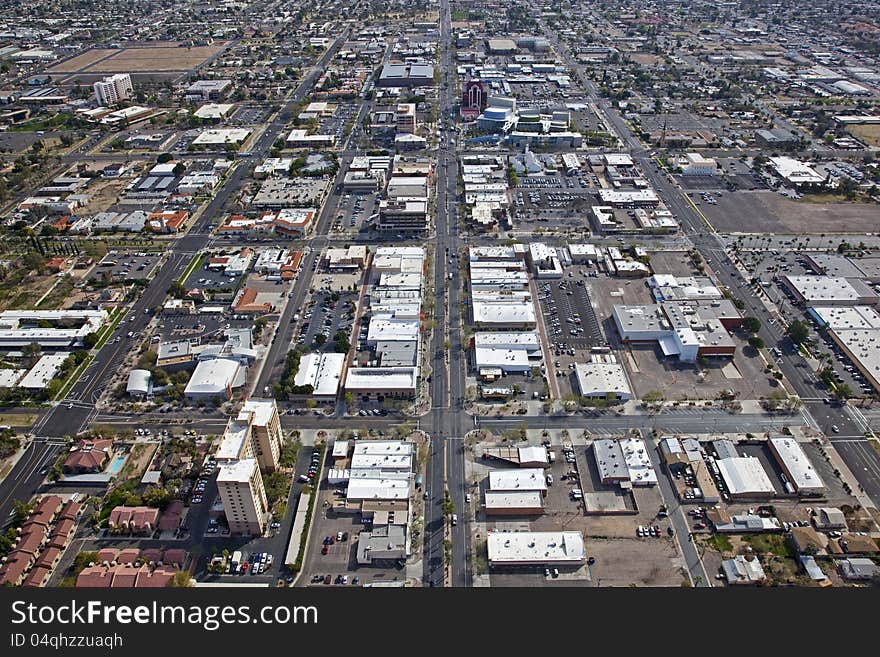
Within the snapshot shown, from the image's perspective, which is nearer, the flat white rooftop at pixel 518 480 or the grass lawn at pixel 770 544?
the grass lawn at pixel 770 544

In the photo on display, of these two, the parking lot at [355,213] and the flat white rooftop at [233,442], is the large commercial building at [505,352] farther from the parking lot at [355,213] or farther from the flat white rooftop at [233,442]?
the parking lot at [355,213]

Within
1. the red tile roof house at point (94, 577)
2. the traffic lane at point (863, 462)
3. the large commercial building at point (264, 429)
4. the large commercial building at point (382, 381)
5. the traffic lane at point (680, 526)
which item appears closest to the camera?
the red tile roof house at point (94, 577)

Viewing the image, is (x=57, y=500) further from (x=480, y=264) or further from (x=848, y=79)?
(x=848, y=79)

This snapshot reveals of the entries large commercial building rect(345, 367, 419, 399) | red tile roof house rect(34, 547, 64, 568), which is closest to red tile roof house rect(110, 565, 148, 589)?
red tile roof house rect(34, 547, 64, 568)

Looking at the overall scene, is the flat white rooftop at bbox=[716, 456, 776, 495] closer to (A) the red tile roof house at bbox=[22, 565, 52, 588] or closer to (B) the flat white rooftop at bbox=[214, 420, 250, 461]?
(B) the flat white rooftop at bbox=[214, 420, 250, 461]

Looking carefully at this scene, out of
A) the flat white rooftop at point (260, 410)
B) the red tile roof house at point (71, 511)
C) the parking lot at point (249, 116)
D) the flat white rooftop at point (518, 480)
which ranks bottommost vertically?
the red tile roof house at point (71, 511)

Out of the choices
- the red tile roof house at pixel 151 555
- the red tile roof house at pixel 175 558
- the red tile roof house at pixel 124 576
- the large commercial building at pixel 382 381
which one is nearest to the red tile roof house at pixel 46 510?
the red tile roof house at pixel 124 576
